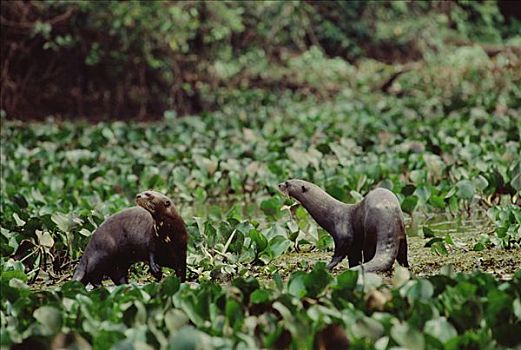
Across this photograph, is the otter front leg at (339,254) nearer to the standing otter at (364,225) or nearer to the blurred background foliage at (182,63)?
the standing otter at (364,225)

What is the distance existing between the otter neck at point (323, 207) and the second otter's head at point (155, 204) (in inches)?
37.5

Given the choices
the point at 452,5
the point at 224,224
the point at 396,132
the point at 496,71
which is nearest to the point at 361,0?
the point at 452,5

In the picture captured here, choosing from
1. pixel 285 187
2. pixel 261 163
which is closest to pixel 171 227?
pixel 285 187

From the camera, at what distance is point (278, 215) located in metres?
8.30

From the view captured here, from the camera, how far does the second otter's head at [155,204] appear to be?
5801 millimetres

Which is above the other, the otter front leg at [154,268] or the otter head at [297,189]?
the otter head at [297,189]

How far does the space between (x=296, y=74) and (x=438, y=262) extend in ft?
48.7

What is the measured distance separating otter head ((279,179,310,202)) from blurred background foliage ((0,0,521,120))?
9.69m

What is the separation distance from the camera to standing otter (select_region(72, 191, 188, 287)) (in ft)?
19.6

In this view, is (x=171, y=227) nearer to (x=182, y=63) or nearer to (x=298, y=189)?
(x=298, y=189)

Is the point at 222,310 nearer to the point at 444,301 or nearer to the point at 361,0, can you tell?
the point at 444,301

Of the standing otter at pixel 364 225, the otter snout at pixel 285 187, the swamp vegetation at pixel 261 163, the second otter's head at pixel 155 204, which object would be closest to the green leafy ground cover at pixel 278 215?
the swamp vegetation at pixel 261 163

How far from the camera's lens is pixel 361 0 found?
22.6 m

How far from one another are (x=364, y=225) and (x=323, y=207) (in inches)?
Result: 17.3
